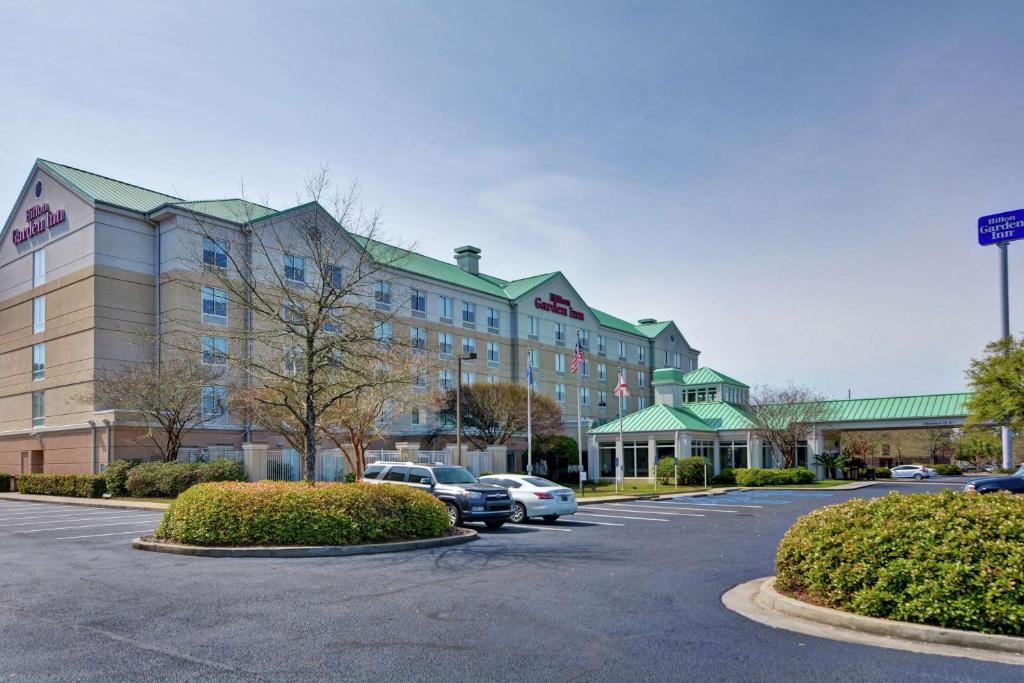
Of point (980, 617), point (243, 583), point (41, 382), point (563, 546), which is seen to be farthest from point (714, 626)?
point (41, 382)

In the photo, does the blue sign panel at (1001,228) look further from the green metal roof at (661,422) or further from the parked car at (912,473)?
the parked car at (912,473)

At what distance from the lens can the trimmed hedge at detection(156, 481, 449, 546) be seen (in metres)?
14.9

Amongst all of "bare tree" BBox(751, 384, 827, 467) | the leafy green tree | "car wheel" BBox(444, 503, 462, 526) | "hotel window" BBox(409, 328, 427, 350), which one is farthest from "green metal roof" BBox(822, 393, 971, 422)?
"car wheel" BBox(444, 503, 462, 526)

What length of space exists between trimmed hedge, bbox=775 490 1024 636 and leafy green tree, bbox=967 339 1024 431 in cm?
1442

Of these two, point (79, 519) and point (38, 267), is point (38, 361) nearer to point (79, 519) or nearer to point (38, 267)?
point (38, 267)

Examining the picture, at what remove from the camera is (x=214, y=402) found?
3847 cm

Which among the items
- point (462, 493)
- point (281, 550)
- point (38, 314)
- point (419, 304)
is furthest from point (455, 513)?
point (419, 304)

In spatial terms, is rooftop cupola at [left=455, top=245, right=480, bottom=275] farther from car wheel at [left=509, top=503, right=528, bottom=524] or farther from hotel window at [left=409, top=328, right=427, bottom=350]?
car wheel at [left=509, top=503, right=528, bottom=524]

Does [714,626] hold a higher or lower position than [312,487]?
lower

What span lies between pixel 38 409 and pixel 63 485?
826 cm

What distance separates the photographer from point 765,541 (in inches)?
695

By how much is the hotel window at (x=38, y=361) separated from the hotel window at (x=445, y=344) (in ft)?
74.4

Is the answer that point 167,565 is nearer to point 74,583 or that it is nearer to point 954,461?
point 74,583

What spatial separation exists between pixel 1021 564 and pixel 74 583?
11928 mm
